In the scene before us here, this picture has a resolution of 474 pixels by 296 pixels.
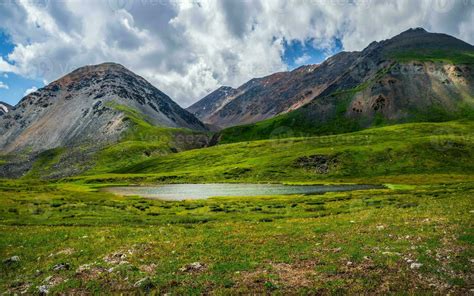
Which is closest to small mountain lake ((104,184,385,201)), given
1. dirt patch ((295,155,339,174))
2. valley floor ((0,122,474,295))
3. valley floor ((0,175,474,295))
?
dirt patch ((295,155,339,174))

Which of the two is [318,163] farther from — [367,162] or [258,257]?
[258,257]

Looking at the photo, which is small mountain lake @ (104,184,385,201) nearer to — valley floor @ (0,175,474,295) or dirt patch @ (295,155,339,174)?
dirt patch @ (295,155,339,174)

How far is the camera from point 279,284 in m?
20.7

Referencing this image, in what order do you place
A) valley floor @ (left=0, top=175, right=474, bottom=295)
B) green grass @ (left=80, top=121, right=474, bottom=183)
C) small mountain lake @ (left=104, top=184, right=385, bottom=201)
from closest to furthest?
valley floor @ (left=0, top=175, right=474, bottom=295) < small mountain lake @ (left=104, top=184, right=385, bottom=201) < green grass @ (left=80, top=121, right=474, bottom=183)

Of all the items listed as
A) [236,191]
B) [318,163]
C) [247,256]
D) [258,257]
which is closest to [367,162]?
[318,163]

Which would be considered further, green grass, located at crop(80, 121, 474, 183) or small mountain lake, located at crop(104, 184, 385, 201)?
green grass, located at crop(80, 121, 474, 183)

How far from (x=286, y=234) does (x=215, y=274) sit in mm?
13232

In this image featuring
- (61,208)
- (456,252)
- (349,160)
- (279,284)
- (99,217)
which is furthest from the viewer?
(349,160)

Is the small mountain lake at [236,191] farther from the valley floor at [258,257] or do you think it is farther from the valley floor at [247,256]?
the valley floor at [258,257]

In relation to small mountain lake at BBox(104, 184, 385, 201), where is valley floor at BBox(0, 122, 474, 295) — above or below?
above

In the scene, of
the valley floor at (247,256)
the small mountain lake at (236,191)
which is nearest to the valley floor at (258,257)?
the valley floor at (247,256)

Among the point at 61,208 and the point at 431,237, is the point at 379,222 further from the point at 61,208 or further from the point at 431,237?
the point at 61,208

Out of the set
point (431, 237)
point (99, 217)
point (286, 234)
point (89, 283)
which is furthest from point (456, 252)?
point (99, 217)

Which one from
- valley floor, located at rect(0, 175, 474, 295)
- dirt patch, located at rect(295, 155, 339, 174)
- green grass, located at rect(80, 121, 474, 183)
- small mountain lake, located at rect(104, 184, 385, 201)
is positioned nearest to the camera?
valley floor, located at rect(0, 175, 474, 295)
